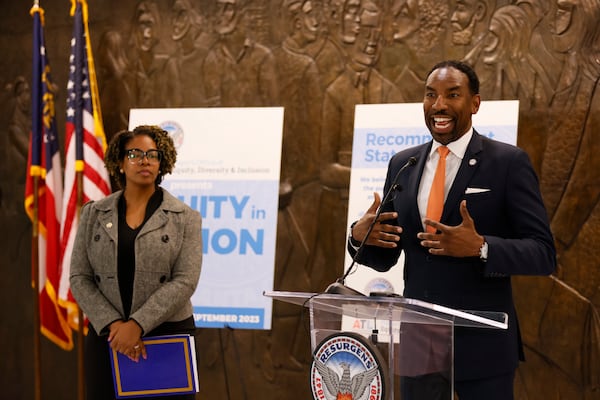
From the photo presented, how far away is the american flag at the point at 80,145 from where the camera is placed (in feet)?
16.9

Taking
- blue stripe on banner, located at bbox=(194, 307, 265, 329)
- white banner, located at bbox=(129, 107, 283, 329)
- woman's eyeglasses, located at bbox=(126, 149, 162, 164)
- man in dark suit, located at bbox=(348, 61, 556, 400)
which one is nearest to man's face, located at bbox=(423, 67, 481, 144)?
man in dark suit, located at bbox=(348, 61, 556, 400)

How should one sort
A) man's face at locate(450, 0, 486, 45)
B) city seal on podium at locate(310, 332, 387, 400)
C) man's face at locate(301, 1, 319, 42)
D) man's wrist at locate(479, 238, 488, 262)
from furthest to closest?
man's face at locate(301, 1, 319, 42) < man's face at locate(450, 0, 486, 45) < man's wrist at locate(479, 238, 488, 262) < city seal on podium at locate(310, 332, 387, 400)

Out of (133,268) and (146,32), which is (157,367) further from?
(146,32)

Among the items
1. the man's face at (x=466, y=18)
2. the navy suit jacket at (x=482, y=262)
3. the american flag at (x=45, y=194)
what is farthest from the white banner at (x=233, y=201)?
the navy suit jacket at (x=482, y=262)

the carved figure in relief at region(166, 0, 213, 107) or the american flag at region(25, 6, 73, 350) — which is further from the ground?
the carved figure in relief at region(166, 0, 213, 107)

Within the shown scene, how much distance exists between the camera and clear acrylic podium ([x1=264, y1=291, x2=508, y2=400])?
197cm

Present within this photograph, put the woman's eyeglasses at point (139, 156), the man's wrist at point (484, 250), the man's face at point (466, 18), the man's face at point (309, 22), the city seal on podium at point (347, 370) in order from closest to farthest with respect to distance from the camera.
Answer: the city seal on podium at point (347, 370) → the man's wrist at point (484, 250) → the woman's eyeglasses at point (139, 156) → the man's face at point (466, 18) → the man's face at point (309, 22)

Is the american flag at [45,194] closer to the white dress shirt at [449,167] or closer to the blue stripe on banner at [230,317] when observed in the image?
the blue stripe on banner at [230,317]

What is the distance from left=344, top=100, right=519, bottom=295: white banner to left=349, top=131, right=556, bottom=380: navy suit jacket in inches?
92.7

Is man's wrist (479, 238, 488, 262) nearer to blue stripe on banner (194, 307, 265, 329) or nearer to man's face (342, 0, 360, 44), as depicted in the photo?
blue stripe on banner (194, 307, 265, 329)

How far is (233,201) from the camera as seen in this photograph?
208 inches

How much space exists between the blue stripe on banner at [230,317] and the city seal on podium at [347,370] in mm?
3086

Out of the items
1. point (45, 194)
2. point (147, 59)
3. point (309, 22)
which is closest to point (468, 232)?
point (309, 22)

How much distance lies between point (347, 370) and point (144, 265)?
1558mm
